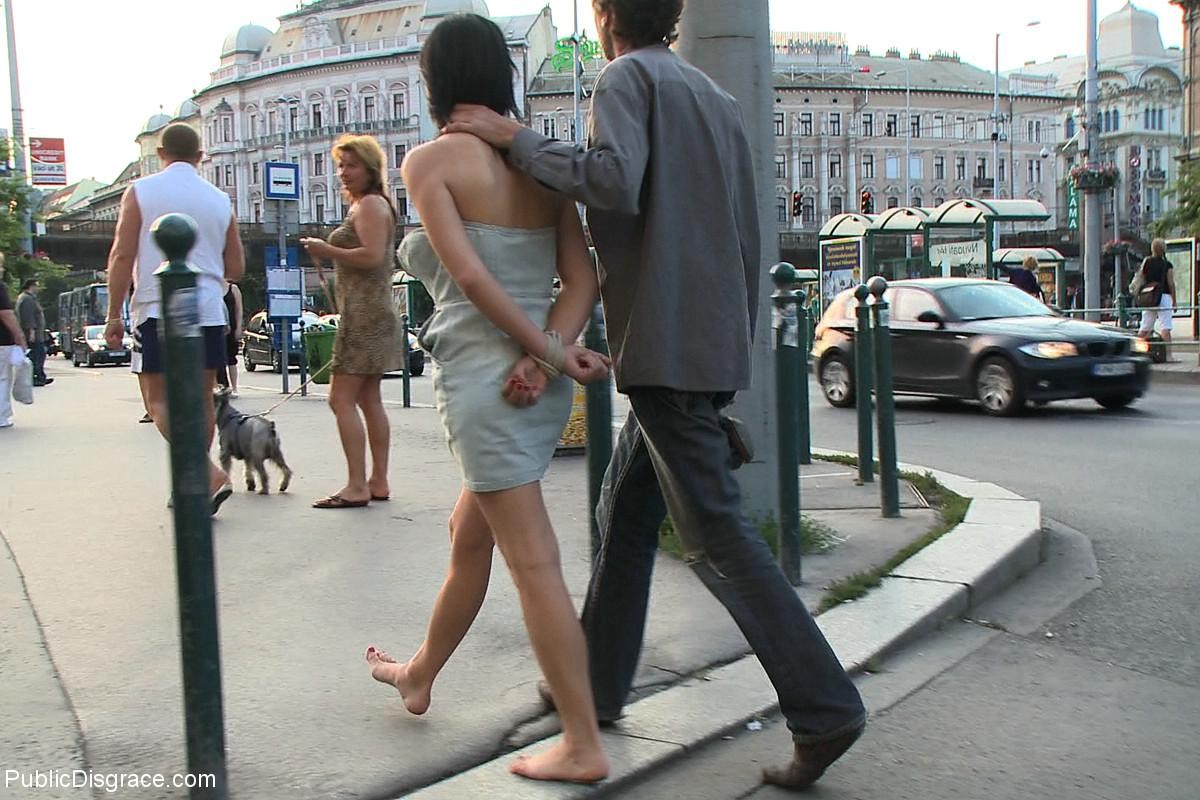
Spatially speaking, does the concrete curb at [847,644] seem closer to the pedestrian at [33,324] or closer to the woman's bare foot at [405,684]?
the woman's bare foot at [405,684]

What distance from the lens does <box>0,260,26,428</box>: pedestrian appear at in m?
11.7

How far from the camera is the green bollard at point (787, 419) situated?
455 centimetres

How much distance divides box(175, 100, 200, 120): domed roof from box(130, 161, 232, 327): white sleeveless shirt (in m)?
128

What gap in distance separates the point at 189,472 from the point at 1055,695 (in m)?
2.64

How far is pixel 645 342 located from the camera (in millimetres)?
2912

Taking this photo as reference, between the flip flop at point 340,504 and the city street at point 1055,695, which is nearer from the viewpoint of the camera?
the city street at point 1055,695

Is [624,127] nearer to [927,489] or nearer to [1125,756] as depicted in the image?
[1125,756]

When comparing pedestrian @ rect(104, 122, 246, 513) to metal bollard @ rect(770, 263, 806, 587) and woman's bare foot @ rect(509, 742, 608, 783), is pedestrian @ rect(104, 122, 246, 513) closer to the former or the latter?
metal bollard @ rect(770, 263, 806, 587)

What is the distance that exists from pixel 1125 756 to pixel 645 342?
1.71 m

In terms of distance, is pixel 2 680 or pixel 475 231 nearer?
pixel 475 231

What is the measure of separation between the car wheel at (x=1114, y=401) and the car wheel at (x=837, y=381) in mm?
2638

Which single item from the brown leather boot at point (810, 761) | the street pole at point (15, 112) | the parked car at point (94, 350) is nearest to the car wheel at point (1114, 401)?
the brown leather boot at point (810, 761)

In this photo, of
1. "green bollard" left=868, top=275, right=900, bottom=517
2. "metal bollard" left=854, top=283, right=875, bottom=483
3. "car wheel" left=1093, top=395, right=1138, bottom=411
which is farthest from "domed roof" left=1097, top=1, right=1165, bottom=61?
"green bollard" left=868, top=275, right=900, bottom=517

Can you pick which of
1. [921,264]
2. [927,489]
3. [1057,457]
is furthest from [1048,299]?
[927,489]
